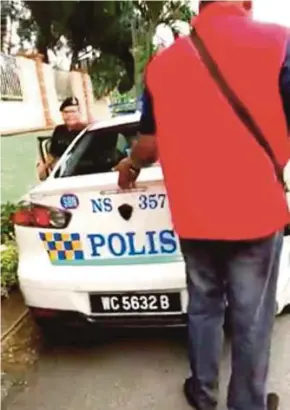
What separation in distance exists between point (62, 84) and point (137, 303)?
2852 mm

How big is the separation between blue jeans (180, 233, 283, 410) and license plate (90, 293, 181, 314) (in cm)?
38

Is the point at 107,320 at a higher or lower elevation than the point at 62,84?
lower

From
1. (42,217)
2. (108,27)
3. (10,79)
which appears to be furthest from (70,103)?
(42,217)

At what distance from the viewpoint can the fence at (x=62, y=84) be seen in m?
4.75

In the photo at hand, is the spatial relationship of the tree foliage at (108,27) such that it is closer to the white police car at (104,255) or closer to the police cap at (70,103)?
the police cap at (70,103)

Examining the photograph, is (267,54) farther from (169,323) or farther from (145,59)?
(145,59)

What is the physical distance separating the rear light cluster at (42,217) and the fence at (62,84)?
1.95 meters

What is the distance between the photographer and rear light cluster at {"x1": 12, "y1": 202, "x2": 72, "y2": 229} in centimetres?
281

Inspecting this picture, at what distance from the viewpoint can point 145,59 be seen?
3648mm

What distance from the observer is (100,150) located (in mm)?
3553

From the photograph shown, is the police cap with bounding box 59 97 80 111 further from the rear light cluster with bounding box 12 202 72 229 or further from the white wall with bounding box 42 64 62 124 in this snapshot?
the rear light cluster with bounding box 12 202 72 229

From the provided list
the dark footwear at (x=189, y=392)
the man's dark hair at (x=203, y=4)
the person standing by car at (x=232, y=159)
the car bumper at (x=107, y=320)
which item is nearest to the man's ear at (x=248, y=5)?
the person standing by car at (x=232, y=159)

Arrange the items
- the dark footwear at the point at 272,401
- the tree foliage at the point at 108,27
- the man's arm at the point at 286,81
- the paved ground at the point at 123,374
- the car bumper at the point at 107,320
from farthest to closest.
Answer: the tree foliage at the point at 108,27 < the car bumper at the point at 107,320 < the paved ground at the point at 123,374 < the dark footwear at the point at 272,401 < the man's arm at the point at 286,81

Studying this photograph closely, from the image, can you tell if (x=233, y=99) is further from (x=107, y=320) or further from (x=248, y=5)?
(x=107, y=320)
